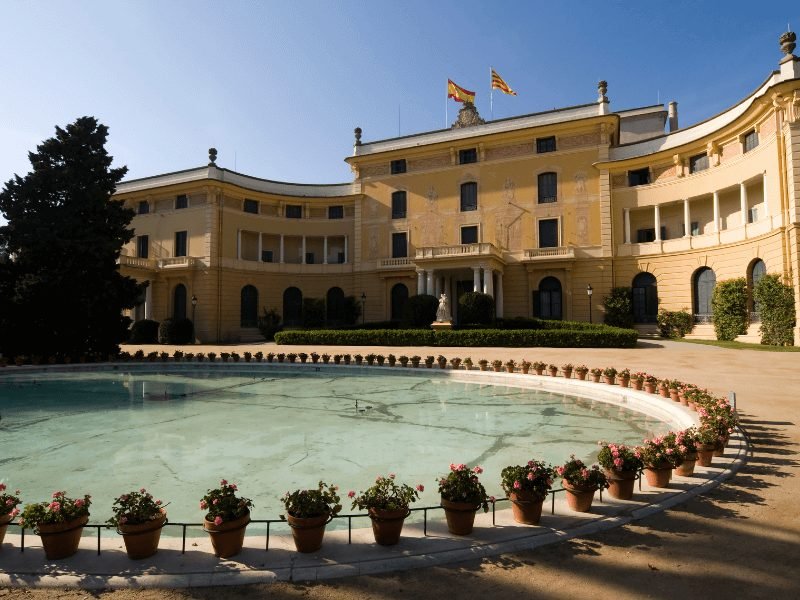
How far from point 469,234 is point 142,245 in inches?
1058

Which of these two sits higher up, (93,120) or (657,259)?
(93,120)

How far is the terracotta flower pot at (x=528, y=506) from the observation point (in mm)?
4102

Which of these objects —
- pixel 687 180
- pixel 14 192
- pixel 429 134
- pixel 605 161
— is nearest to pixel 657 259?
pixel 687 180

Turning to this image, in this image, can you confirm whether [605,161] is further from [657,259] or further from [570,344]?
[570,344]

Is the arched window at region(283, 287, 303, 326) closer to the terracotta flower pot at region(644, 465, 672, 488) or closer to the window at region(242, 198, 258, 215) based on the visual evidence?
the window at region(242, 198, 258, 215)

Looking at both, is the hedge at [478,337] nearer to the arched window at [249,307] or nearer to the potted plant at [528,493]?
the arched window at [249,307]

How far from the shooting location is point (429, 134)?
3800cm

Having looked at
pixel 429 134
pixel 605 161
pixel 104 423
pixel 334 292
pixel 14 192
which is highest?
pixel 429 134

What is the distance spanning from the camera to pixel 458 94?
38188mm

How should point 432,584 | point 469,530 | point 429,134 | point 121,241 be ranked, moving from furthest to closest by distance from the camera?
point 429,134 → point 121,241 → point 469,530 → point 432,584

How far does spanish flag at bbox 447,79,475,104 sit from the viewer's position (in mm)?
38000

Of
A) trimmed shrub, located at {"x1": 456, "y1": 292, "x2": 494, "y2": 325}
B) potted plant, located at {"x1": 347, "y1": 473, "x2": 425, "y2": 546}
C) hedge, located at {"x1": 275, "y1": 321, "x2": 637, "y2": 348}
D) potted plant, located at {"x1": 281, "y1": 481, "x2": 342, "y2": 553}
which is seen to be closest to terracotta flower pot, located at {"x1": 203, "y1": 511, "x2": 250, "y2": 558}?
potted plant, located at {"x1": 281, "y1": 481, "x2": 342, "y2": 553}

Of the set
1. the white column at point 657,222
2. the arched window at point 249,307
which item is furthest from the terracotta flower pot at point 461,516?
the arched window at point 249,307

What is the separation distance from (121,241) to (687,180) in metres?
32.7
